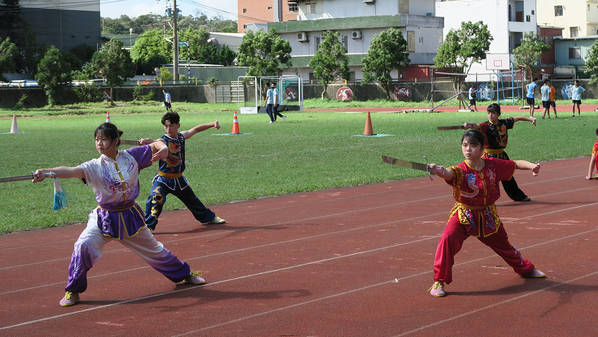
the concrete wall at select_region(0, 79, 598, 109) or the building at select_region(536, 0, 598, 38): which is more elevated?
the building at select_region(536, 0, 598, 38)

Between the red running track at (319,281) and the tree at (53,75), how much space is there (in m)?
45.7

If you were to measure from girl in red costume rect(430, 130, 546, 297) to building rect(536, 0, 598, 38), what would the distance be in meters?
77.6

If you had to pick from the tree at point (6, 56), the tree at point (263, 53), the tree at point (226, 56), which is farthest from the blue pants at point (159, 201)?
the tree at point (226, 56)

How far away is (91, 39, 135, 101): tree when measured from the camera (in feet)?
181

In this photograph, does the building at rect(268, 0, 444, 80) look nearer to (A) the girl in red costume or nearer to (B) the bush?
(B) the bush

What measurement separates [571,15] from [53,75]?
59.4m

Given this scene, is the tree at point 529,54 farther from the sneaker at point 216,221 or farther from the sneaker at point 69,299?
the sneaker at point 69,299

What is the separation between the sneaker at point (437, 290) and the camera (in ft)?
17.9

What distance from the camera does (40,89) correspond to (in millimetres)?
52938

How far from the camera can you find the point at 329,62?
57.7 m

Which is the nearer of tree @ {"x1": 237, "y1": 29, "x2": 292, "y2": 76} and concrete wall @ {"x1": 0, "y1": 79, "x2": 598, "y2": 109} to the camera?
concrete wall @ {"x1": 0, "y1": 79, "x2": 598, "y2": 109}

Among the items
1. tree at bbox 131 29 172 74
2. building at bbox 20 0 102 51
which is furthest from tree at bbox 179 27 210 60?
building at bbox 20 0 102 51

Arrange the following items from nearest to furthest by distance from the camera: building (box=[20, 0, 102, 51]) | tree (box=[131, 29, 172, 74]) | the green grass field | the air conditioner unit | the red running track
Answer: the red running track → the green grass field → the air conditioner unit → building (box=[20, 0, 102, 51]) → tree (box=[131, 29, 172, 74])

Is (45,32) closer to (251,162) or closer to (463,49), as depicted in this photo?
(463,49)
